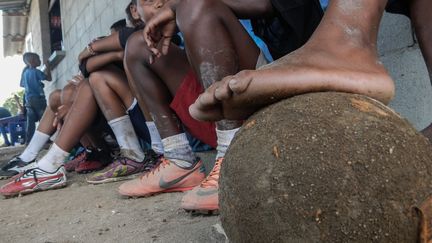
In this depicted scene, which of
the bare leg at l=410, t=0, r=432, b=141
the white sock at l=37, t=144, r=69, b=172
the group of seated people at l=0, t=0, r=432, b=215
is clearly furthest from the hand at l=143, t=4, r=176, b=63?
the white sock at l=37, t=144, r=69, b=172

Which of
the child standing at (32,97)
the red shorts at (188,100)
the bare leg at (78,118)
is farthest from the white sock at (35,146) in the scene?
the child standing at (32,97)

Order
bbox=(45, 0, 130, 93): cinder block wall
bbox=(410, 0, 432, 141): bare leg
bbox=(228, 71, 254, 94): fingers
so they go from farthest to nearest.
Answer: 1. bbox=(45, 0, 130, 93): cinder block wall
2. bbox=(410, 0, 432, 141): bare leg
3. bbox=(228, 71, 254, 94): fingers

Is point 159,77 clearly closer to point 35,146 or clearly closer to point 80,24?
point 35,146

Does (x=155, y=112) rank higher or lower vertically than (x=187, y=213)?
higher

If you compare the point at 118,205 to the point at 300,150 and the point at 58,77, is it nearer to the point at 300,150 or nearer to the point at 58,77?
the point at 300,150

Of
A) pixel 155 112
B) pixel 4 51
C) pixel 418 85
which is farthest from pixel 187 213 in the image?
pixel 4 51

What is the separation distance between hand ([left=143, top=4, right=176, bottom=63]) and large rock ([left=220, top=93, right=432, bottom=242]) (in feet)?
2.68

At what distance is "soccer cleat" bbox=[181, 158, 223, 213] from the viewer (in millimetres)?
1446

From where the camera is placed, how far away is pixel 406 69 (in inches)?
64.2

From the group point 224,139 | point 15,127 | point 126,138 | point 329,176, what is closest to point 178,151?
point 224,139

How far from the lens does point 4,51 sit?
15984mm

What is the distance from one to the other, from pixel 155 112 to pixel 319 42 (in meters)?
1.17

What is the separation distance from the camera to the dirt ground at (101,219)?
138 cm

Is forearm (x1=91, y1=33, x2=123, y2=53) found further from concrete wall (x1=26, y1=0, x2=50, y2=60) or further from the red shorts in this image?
concrete wall (x1=26, y1=0, x2=50, y2=60)
